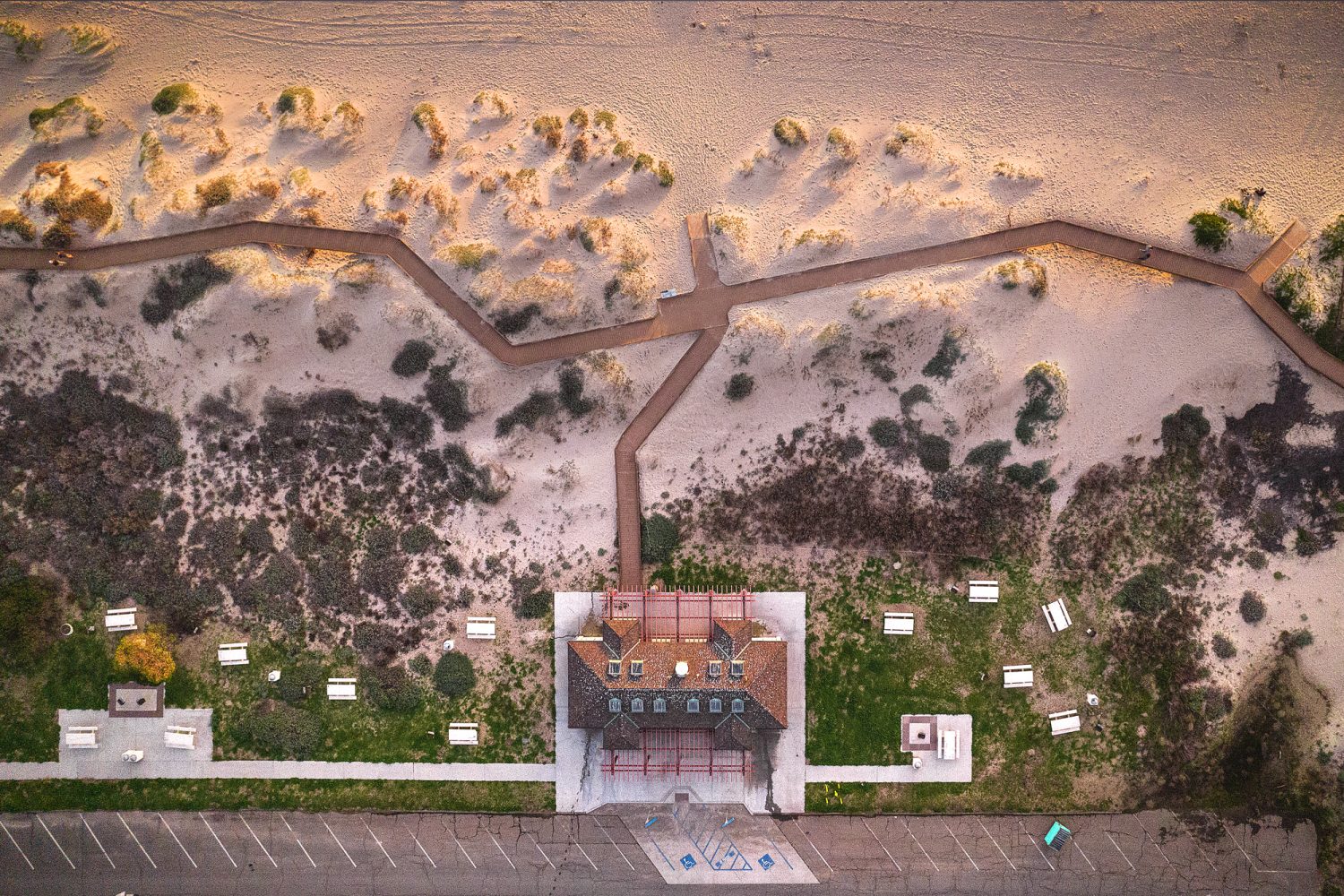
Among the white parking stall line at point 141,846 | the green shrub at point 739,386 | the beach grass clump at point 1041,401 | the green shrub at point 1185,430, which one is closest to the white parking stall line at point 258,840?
the white parking stall line at point 141,846

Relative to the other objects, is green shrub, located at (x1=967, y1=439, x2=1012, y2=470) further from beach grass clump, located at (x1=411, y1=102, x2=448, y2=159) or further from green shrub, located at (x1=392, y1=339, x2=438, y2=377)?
beach grass clump, located at (x1=411, y1=102, x2=448, y2=159)

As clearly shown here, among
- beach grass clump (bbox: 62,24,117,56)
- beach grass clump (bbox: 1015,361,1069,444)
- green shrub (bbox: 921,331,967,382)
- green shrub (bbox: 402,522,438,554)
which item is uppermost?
beach grass clump (bbox: 62,24,117,56)

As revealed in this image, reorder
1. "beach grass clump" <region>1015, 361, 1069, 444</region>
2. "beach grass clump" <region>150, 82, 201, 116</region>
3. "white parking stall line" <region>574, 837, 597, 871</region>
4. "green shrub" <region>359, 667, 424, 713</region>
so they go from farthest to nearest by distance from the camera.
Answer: "white parking stall line" <region>574, 837, 597, 871</region>
"beach grass clump" <region>150, 82, 201, 116</region>
"green shrub" <region>359, 667, 424, 713</region>
"beach grass clump" <region>1015, 361, 1069, 444</region>

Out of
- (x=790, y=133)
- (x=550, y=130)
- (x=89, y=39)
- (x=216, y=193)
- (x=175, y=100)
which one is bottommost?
(x=216, y=193)

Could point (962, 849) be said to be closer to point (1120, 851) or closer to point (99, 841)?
point (1120, 851)

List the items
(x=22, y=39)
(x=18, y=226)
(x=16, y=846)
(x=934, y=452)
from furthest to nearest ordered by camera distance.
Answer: (x=22, y=39) → (x=16, y=846) → (x=934, y=452) → (x=18, y=226)

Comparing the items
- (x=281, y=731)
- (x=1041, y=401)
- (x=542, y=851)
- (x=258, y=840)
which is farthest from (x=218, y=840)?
(x=1041, y=401)

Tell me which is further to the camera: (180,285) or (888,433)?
(888,433)

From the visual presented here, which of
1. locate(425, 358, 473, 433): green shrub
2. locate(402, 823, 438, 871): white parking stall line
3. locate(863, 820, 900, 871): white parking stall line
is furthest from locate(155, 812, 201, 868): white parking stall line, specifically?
locate(863, 820, 900, 871): white parking stall line

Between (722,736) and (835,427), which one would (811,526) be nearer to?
(835,427)
